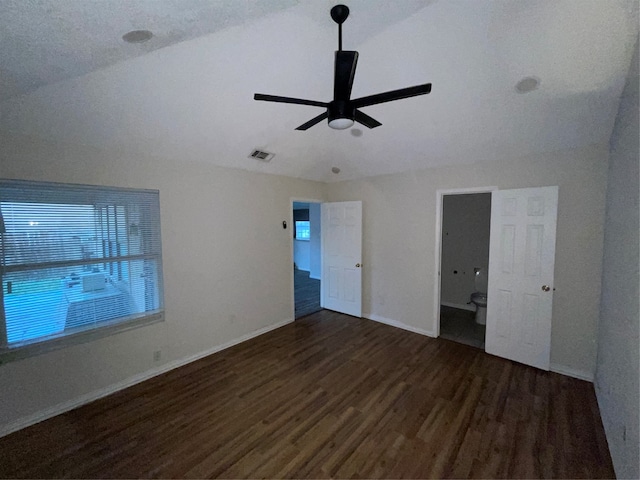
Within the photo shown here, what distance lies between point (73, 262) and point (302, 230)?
→ 22.1 ft

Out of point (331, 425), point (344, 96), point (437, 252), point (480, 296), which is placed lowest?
point (331, 425)

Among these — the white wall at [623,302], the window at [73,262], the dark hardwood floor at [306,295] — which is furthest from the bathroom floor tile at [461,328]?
the window at [73,262]

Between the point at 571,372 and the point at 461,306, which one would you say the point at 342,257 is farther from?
the point at 571,372

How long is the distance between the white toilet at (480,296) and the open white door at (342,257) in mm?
1841

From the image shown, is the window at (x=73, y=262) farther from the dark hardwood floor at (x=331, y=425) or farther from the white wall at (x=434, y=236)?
the white wall at (x=434, y=236)

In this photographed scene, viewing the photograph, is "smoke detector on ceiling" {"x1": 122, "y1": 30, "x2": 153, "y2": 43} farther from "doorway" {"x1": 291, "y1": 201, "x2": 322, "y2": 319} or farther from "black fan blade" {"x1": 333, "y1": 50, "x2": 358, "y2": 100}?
"doorway" {"x1": 291, "y1": 201, "x2": 322, "y2": 319}

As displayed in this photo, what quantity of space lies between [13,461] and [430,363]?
146 inches

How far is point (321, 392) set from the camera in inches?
104

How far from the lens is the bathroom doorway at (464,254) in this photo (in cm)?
467

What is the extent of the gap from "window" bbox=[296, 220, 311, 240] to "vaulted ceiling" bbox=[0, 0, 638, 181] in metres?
5.69

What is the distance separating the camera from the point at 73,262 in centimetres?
243

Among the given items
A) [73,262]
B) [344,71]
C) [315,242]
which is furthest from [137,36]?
[315,242]

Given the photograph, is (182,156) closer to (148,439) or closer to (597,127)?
(148,439)

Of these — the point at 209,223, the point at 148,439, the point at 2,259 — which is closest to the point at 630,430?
the point at 148,439
